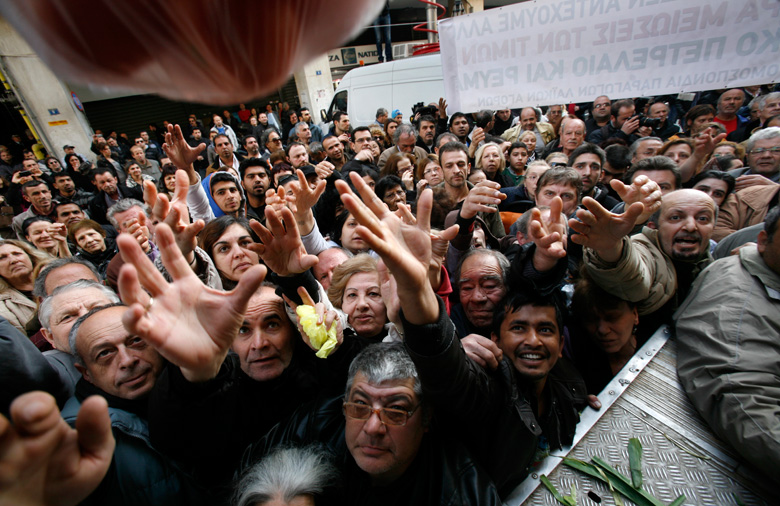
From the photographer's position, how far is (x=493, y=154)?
437 cm

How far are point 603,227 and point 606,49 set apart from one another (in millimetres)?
2330

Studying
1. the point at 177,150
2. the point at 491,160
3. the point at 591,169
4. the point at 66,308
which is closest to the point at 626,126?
the point at 591,169

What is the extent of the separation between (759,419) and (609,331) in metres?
0.71

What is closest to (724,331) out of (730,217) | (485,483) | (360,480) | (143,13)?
(485,483)

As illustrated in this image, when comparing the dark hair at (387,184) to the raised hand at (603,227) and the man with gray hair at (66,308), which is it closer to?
the raised hand at (603,227)

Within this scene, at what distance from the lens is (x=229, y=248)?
2408mm

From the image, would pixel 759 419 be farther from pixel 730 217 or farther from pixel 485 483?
pixel 730 217

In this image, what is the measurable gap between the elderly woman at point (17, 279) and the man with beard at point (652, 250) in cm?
429

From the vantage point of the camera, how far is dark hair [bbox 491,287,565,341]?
1.77 m

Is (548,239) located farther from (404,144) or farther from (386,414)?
(404,144)

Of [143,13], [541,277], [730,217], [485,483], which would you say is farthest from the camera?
[730,217]

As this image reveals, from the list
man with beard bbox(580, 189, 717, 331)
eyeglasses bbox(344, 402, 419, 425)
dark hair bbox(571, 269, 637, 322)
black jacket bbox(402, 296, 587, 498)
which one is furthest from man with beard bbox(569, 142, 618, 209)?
eyeglasses bbox(344, 402, 419, 425)

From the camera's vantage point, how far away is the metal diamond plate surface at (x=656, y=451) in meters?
1.36

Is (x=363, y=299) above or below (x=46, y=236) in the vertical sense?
below
